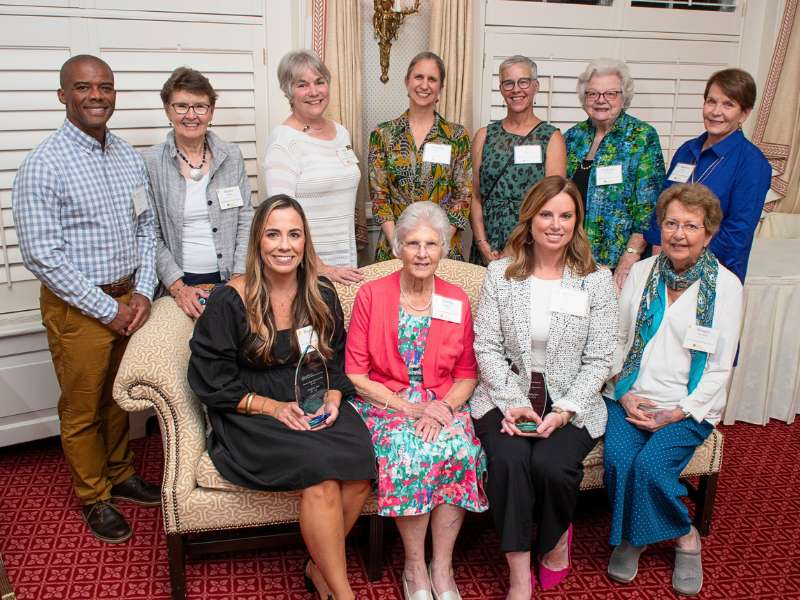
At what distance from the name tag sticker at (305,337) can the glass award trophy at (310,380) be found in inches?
0.4

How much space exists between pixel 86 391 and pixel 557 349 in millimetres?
1795

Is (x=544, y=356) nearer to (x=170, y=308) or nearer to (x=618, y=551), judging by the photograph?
(x=618, y=551)

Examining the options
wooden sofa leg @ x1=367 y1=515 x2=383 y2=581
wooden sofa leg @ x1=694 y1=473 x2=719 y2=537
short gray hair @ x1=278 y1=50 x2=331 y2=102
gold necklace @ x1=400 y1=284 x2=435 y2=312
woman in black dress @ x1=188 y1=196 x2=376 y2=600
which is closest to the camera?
woman in black dress @ x1=188 y1=196 x2=376 y2=600

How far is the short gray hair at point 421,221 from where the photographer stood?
100 inches

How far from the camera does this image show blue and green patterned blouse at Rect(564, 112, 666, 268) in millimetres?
3096

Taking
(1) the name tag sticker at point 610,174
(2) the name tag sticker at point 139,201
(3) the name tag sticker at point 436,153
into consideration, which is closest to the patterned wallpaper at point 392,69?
(3) the name tag sticker at point 436,153

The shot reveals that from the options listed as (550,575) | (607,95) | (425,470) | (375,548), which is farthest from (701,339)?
(375,548)

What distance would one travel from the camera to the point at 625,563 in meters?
2.55

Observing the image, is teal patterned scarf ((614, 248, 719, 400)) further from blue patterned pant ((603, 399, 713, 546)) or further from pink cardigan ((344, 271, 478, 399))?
pink cardigan ((344, 271, 478, 399))

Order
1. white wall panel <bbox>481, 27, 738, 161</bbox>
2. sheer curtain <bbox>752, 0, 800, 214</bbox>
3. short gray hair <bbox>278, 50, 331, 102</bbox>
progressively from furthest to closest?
1. sheer curtain <bbox>752, 0, 800, 214</bbox>
2. white wall panel <bbox>481, 27, 738, 161</bbox>
3. short gray hair <bbox>278, 50, 331, 102</bbox>

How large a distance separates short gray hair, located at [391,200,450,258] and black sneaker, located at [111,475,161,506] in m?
1.49

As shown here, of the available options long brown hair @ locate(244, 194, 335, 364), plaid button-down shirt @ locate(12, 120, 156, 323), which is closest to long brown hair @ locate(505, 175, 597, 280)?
long brown hair @ locate(244, 194, 335, 364)

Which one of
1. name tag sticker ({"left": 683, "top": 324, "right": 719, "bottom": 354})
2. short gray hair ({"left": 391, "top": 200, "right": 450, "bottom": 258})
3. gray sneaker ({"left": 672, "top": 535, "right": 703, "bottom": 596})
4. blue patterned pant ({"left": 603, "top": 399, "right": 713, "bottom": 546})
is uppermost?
short gray hair ({"left": 391, "top": 200, "right": 450, "bottom": 258})

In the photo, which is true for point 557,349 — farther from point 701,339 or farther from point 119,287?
point 119,287
